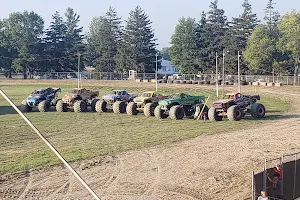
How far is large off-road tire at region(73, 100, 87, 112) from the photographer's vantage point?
104ft

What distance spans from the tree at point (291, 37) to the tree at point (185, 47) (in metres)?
18.3

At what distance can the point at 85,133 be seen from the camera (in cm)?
2283

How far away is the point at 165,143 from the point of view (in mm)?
19750

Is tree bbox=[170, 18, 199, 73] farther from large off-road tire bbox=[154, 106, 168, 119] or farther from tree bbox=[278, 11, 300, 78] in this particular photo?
large off-road tire bbox=[154, 106, 168, 119]

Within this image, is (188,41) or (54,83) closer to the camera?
(54,83)

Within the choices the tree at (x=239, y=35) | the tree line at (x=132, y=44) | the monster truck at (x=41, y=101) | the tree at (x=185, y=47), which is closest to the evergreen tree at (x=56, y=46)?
the tree line at (x=132, y=44)

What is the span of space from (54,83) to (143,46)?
2229cm

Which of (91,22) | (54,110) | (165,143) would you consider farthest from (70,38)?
(165,143)

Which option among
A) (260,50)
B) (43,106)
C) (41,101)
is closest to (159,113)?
(43,106)

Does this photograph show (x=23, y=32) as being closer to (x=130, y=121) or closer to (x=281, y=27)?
(x=281, y=27)

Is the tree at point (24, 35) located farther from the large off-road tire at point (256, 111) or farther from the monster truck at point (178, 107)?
the large off-road tire at point (256, 111)

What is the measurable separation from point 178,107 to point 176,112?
13.6 inches

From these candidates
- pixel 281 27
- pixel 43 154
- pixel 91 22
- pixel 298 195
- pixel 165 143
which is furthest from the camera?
pixel 91 22

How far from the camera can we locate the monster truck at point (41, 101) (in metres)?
32.3
